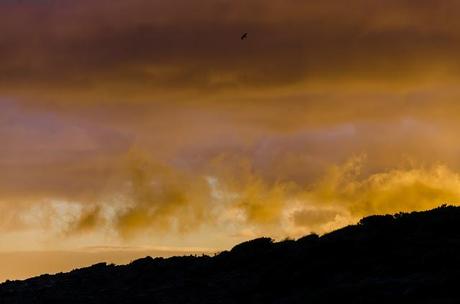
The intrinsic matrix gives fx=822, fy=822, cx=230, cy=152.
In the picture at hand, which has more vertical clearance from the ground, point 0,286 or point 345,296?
point 0,286

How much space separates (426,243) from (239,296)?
846cm

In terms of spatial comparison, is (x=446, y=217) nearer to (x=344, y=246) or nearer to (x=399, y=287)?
(x=344, y=246)

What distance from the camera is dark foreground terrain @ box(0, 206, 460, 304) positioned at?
101 feet

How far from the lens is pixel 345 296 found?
30469 millimetres

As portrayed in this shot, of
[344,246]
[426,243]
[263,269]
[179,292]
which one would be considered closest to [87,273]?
[179,292]

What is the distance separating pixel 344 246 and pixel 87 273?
53.9ft

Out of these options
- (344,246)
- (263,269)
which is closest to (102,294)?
(263,269)

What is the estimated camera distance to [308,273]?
35.8 metres

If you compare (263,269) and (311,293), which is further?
(263,269)

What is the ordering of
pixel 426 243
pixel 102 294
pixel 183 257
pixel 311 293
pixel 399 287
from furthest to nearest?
pixel 183 257 < pixel 102 294 < pixel 426 243 < pixel 311 293 < pixel 399 287

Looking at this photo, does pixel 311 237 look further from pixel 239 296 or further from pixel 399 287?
pixel 399 287

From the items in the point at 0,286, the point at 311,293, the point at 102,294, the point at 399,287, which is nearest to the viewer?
the point at 399,287

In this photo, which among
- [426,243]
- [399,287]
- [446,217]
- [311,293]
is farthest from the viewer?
[446,217]

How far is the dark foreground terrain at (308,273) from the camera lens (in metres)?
30.9
